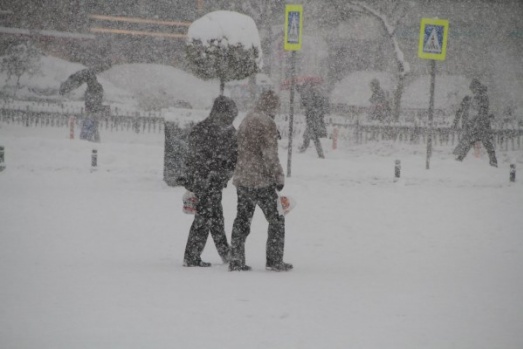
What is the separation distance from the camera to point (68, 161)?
49.2 ft

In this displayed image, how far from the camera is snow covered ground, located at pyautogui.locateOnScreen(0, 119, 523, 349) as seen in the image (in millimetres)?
4906

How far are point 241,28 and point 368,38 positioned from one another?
23.3 metres

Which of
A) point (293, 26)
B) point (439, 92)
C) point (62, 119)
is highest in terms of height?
point (293, 26)

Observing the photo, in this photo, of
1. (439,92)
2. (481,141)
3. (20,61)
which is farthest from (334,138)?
(439,92)

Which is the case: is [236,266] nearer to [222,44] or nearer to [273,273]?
[273,273]

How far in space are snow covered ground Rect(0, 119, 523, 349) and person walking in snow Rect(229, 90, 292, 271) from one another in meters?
0.42

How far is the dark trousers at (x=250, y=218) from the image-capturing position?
6.69m

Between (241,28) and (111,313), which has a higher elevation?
(241,28)

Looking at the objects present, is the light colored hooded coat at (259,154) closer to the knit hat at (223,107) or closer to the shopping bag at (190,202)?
the knit hat at (223,107)

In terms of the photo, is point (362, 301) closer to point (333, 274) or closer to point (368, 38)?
point (333, 274)

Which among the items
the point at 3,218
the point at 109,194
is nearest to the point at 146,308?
the point at 3,218

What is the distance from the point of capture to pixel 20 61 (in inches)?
987

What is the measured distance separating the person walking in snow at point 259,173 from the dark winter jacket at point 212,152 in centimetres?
16

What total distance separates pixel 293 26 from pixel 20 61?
15204 mm
